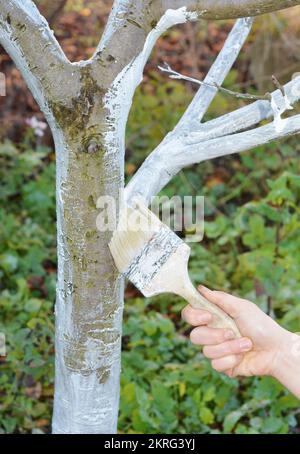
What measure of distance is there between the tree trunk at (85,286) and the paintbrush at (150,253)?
50 mm

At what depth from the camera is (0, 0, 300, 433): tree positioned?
1.24m

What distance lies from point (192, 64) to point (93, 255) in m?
3.13

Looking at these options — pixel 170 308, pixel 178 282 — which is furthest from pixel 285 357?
pixel 170 308

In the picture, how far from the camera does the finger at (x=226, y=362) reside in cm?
138

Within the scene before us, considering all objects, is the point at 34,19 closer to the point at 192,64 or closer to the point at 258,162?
the point at 258,162

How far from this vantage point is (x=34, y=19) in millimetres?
1252

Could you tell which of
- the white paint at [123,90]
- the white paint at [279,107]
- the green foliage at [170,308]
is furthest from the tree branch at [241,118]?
the green foliage at [170,308]

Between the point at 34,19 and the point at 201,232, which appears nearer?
the point at 34,19

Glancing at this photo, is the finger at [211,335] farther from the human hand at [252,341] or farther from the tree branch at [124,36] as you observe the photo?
the tree branch at [124,36]

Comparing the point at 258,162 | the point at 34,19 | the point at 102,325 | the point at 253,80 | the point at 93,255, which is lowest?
the point at 102,325

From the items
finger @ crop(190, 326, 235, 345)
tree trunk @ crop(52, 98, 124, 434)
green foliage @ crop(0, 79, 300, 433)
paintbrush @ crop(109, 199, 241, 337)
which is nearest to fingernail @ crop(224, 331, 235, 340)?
finger @ crop(190, 326, 235, 345)

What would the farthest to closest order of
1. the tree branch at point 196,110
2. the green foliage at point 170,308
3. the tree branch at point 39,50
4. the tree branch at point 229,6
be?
1. the green foliage at point 170,308
2. the tree branch at point 196,110
3. the tree branch at point 39,50
4. the tree branch at point 229,6

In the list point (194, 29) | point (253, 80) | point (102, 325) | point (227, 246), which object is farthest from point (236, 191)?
point (102, 325)

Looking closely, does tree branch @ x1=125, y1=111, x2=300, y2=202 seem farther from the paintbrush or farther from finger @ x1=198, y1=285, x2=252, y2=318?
finger @ x1=198, y1=285, x2=252, y2=318
